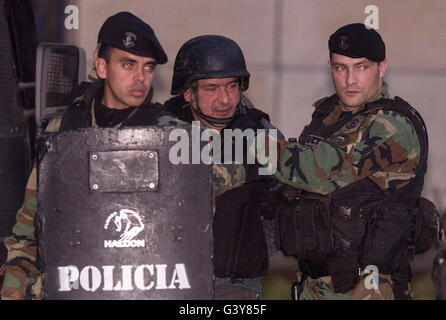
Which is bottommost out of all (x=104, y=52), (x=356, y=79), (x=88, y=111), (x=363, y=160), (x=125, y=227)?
(x=125, y=227)

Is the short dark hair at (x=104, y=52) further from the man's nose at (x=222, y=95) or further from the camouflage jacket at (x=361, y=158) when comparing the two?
the camouflage jacket at (x=361, y=158)

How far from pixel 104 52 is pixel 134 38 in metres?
0.28

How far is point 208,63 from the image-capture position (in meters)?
5.25

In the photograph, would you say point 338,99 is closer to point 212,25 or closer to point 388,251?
point 388,251

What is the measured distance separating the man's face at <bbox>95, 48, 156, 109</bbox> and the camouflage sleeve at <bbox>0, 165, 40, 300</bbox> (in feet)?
1.91

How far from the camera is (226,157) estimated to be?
186 inches

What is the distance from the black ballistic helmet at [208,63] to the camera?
205 inches

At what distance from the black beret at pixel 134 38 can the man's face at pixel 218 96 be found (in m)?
0.64

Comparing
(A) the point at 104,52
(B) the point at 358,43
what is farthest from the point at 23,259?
(B) the point at 358,43

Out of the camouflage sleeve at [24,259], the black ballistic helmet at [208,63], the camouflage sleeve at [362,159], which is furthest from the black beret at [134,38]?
the camouflage sleeve at [362,159]

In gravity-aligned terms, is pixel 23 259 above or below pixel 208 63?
below

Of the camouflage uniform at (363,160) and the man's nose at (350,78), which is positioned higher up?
the man's nose at (350,78)

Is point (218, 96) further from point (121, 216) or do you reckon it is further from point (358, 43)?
point (121, 216)
